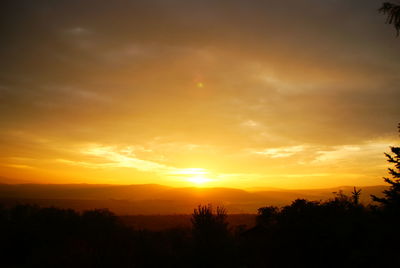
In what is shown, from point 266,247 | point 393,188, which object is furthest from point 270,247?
point 393,188

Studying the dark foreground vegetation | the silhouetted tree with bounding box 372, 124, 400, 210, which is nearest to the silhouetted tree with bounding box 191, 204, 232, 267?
the dark foreground vegetation

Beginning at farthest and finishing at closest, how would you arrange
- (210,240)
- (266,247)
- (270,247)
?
(266,247) → (270,247) → (210,240)

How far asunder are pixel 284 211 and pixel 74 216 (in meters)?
16.7

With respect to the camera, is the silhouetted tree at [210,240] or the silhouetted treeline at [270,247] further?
the silhouetted tree at [210,240]

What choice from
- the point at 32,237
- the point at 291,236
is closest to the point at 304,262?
the point at 291,236

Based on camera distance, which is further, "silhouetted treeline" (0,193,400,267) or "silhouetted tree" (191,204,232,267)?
"silhouetted tree" (191,204,232,267)

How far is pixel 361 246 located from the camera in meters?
10.5

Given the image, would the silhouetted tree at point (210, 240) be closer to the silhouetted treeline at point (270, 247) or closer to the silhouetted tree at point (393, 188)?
the silhouetted treeline at point (270, 247)

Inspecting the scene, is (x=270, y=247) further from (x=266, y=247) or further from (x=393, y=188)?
(x=393, y=188)

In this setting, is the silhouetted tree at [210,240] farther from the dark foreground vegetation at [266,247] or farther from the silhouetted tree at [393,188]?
the silhouetted tree at [393,188]

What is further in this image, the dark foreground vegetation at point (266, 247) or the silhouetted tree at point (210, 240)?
the silhouetted tree at point (210, 240)

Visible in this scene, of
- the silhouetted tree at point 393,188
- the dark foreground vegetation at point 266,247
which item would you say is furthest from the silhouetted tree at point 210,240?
the silhouetted tree at point 393,188

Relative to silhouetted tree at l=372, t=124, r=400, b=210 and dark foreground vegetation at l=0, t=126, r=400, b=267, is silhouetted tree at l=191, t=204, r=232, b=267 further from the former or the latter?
silhouetted tree at l=372, t=124, r=400, b=210

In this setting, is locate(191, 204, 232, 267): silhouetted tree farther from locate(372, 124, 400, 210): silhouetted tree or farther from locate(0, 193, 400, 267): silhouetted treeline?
locate(372, 124, 400, 210): silhouetted tree
